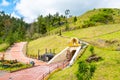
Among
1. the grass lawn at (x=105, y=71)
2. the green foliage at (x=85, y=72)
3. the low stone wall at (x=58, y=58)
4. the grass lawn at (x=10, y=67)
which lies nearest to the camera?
the green foliage at (x=85, y=72)

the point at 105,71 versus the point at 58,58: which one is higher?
the point at 58,58

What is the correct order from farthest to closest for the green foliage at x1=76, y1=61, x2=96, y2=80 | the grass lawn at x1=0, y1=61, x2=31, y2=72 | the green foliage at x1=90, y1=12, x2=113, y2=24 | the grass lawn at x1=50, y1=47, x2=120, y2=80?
the green foliage at x1=90, y1=12, x2=113, y2=24 < the grass lawn at x1=0, y1=61, x2=31, y2=72 < the grass lawn at x1=50, y1=47, x2=120, y2=80 < the green foliage at x1=76, y1=61, x2=96, y2=80

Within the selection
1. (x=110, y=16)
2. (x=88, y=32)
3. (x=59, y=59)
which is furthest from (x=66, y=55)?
(x=110, y=16)

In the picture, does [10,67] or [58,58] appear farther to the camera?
[58,58]

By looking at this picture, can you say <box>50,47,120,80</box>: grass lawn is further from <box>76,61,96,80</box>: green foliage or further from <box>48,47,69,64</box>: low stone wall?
<box>48,47,69,64</box>: low stone wall

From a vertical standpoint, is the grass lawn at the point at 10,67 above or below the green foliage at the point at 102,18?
below

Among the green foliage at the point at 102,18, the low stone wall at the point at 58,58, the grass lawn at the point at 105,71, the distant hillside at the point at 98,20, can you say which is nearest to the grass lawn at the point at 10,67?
the low stone wall at the point at 58,58

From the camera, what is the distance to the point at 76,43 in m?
51.7

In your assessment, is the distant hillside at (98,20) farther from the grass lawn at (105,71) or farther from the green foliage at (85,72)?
the green foliage at (85,72)

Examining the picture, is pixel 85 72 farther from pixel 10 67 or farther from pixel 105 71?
pixel 10 67

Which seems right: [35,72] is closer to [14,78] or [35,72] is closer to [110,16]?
[14,78]

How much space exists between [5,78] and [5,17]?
109179mm

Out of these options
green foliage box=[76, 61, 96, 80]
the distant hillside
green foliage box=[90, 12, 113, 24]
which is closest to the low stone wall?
green foliage box=[76, 61, 96, 80]

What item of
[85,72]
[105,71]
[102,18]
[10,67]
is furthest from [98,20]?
[85,72]
